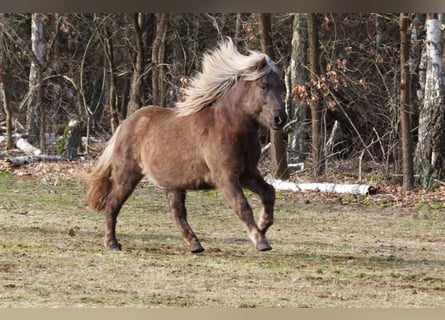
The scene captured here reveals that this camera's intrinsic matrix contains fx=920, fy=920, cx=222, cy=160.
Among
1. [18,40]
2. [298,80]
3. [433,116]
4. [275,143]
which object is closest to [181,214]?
[275,143]

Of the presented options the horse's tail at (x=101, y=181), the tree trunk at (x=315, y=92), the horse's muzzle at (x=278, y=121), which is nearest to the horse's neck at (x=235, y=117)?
the horse's muzzle at (x=278, y=121)

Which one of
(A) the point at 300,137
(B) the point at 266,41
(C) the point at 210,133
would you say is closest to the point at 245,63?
→ (C) the point at 210,133

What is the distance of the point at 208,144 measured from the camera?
8938mm

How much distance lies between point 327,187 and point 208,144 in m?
7.04

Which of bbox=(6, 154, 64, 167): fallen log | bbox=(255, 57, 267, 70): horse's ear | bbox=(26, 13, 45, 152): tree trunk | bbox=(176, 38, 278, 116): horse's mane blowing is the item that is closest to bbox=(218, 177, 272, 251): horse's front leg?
bbox=(176, 38, 278, 116): horse's mane blowing

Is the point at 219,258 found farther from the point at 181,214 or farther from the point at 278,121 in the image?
the point at 278,121

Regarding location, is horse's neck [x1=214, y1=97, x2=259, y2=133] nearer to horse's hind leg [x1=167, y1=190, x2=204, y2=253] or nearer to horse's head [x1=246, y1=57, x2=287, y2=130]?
horse's head [x1=246, y1=57, x2=287, y2=130]

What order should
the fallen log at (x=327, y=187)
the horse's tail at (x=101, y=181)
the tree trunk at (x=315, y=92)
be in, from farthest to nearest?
the tree trunk at (x=315, y=92)
the fallen log at (x=327, y=187)
the horse's tail at (x=101, y=181)

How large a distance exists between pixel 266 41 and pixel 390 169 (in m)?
3.46

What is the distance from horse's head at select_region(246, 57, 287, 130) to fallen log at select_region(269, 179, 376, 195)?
6884 mm

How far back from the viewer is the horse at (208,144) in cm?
866

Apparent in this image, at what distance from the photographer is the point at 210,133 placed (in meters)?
8.98

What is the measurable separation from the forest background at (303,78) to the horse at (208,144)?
17.6ft

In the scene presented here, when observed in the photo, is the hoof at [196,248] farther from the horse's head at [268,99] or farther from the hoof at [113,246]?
the horse's head at [268,99]
